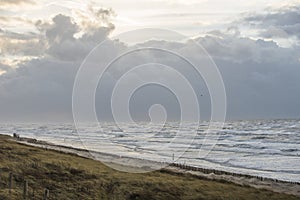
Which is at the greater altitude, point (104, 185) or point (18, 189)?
point (18, 189)

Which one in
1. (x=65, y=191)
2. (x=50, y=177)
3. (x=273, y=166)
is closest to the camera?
(x=65, y=191)

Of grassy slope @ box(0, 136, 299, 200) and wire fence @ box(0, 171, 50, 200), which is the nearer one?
wire fence @ box(0, 171, 50, 200)

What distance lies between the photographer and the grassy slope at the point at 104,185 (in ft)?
103

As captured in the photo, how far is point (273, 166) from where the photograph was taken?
58.7m

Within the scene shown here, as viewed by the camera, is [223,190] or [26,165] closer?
[223,190]

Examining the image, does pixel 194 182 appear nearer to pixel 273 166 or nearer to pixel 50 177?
pixel 50 177

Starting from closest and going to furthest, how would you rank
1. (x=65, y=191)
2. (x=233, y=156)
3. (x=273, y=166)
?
1. (x=65, y=191)
2. (x=273, y=166)
3. (x=233, y=156)

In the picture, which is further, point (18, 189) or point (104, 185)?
point (104, 185)

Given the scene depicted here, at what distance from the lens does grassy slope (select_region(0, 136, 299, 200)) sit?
103 ft

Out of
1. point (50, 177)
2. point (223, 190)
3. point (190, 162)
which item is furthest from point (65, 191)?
point (190, 162)

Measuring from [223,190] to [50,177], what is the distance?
13566 mm

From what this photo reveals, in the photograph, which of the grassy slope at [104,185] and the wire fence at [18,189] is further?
the grassy slope at [104,185]

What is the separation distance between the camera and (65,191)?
103 feet

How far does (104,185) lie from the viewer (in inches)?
1363
